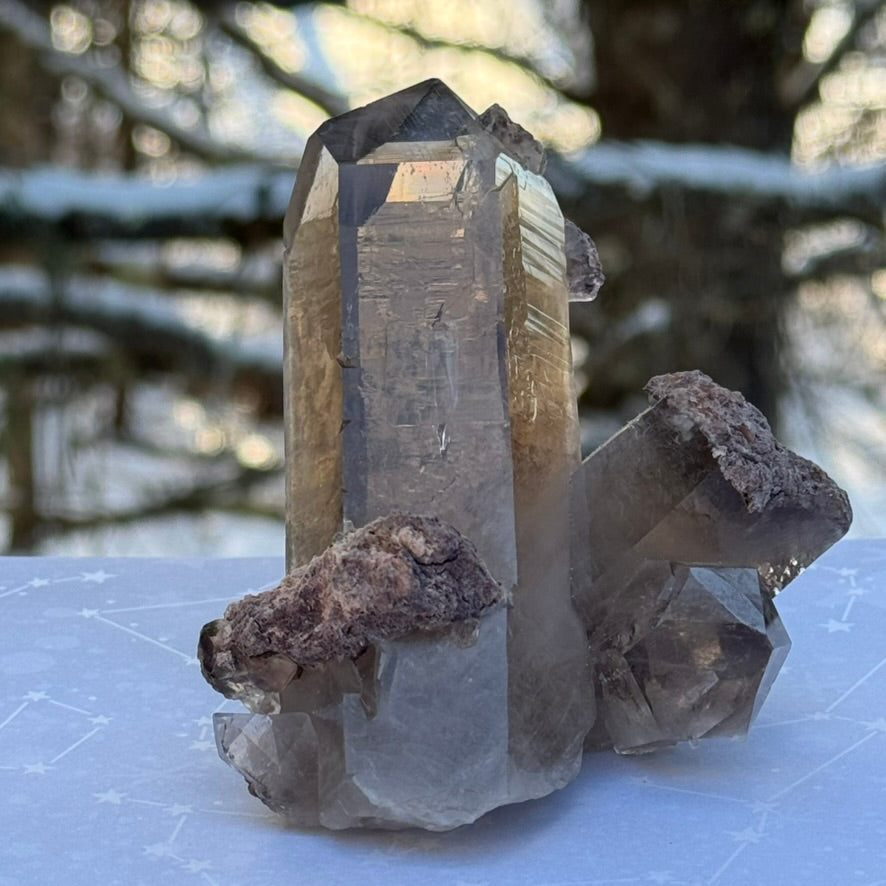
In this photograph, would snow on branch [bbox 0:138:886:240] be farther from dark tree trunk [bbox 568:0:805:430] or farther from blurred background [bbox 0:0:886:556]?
dark tree trunk [bbox 568:0:805:430]

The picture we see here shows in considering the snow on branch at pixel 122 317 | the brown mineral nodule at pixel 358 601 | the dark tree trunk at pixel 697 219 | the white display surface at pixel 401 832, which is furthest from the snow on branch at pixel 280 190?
the brown mineral nodule at pixel 358 601

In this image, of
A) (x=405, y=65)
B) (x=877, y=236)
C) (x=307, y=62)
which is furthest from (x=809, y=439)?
(x=307, y=62)

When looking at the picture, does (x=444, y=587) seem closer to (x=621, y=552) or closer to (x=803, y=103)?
(x=621, y=552)

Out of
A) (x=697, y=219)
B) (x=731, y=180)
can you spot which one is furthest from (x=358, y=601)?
(x=697, y=219)

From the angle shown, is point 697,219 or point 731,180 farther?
point 697,219

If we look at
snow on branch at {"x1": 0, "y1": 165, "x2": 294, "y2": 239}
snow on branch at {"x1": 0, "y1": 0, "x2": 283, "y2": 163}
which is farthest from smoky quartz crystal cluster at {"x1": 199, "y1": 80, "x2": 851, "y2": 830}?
snow on branch at {"x1": 0, "y1": 0, "x2": 283, "y2": 163}

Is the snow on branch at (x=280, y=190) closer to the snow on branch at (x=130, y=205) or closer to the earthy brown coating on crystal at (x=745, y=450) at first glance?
the snow on branch at (x=130, y=205)

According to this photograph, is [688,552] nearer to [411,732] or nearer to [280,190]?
[411,732]
